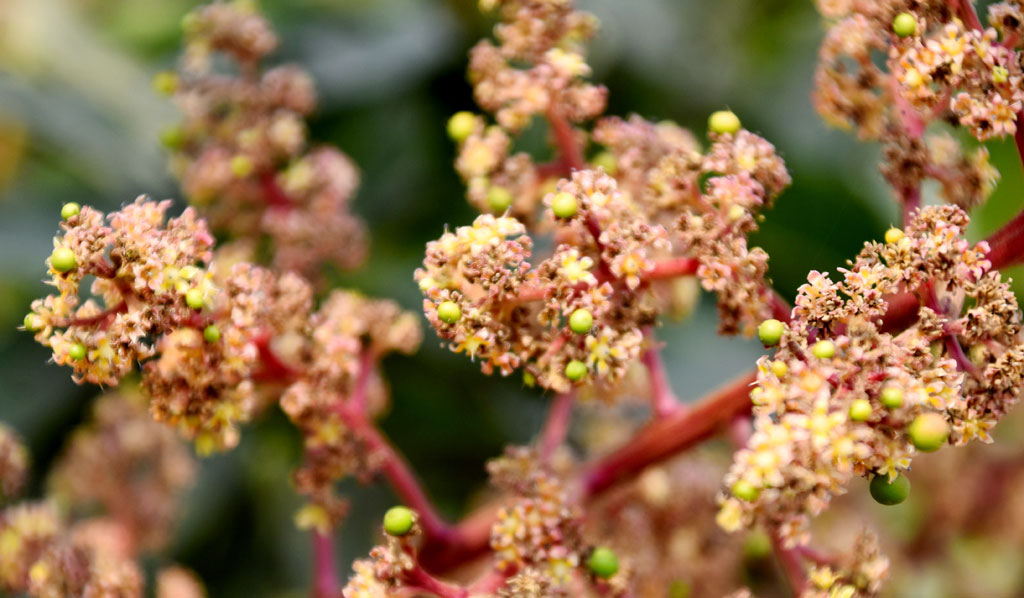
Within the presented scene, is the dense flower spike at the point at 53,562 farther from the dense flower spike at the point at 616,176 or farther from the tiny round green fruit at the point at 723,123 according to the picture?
the tiny round green fruit at the point at 723,123

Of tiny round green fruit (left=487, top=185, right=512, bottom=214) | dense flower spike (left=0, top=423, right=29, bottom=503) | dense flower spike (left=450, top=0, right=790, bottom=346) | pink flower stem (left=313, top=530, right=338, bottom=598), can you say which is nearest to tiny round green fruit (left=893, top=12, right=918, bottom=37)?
dense flower spike (left=450, top=0, right=790, bottom=346)

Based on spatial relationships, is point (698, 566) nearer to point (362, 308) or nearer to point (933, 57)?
point (362, 308)

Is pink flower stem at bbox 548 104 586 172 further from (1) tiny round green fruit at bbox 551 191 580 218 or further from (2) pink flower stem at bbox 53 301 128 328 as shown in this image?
(2) pink flower stem at bbox 53 301 128 328

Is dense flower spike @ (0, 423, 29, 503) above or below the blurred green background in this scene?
below

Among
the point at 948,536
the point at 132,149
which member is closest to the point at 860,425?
the point at 948,536

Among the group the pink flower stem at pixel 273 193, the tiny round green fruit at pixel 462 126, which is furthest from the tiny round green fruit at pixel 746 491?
the pink flower stem at pixel 273 193

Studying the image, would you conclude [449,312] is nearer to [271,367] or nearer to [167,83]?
[271,367]

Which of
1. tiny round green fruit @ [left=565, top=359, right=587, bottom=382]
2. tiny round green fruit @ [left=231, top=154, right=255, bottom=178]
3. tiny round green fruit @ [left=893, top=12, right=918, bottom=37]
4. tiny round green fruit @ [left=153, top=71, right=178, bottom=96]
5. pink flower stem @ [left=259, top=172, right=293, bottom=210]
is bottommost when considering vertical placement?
tiny round green fruit @ [left=565, top=359, right=587, bottom=382]
